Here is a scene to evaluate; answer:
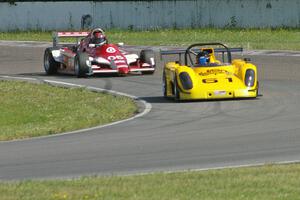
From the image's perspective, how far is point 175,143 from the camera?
43.8 ft

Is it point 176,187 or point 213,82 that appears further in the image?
point 213,82

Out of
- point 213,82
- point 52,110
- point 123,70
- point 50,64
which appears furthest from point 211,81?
point 50,64

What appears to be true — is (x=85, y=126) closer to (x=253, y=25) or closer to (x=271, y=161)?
(x=271, y=161)

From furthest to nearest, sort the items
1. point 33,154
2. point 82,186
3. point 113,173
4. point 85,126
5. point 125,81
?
point 125,81 → point 85,126 → point 33,154 → point 113,173 → point 82,186

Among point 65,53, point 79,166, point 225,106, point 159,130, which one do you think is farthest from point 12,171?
point 65,53

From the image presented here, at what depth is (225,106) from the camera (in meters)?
17.9

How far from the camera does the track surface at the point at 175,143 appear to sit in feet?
38.1

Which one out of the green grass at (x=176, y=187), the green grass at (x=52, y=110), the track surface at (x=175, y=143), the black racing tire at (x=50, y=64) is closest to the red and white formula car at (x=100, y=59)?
the black racing tire at (x=50, y=64)

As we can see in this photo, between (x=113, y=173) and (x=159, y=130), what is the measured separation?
3.85m

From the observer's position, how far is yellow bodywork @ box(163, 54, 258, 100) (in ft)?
61.5

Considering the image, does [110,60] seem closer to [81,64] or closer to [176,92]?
[81,64]

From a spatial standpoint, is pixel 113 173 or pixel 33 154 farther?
pixel 33 154

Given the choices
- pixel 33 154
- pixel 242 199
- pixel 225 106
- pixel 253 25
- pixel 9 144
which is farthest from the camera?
pixel 253 25

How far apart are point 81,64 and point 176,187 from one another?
15509 mm
